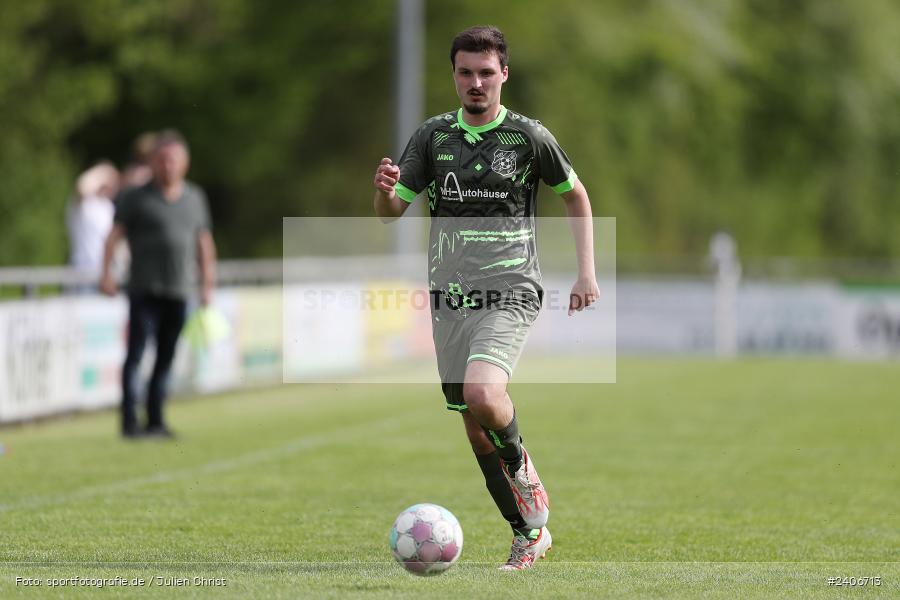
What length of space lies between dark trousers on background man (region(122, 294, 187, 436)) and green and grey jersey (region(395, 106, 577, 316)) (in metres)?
6.18

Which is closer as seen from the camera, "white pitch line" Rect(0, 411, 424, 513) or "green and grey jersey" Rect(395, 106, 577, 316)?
"green and grey jersey" Rect(395, 106, 577, 316)

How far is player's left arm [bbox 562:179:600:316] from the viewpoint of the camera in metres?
6.89

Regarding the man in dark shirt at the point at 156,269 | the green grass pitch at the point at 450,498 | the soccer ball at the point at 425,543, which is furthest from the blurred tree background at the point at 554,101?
the soccer ball at the point at 425,543

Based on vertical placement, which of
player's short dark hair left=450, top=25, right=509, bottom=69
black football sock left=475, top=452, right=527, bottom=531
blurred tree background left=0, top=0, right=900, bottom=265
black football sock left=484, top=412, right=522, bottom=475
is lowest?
black football sock left=475, top=452, right=527, bottom=531

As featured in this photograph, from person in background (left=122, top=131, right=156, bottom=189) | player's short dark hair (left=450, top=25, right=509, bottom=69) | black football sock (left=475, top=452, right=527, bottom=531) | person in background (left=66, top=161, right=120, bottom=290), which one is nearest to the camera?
player's short dark hair (left=450, top=25, right=509, bottom=69)

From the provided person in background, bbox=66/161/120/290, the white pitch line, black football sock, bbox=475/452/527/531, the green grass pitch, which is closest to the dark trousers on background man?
the green grass pitch

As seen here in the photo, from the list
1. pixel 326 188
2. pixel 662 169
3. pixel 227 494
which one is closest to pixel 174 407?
pixel 227 494

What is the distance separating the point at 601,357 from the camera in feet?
85.2

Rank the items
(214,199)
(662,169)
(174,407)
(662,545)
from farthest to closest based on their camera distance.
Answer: (662,169) → (214,199) → (174,407) → (662,545)

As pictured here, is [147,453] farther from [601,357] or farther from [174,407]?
[601,357]

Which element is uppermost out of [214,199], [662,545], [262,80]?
[262,80]

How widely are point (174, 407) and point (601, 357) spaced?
11.3 meters

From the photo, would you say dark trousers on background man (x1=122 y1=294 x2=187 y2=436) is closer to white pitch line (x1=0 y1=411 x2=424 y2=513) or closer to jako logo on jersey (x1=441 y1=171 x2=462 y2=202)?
white pitch line (x1=0 y1=411 x2=424 y2=513)

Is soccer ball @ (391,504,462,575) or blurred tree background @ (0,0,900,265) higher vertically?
blurred tree background @ (0,0,900,265)
